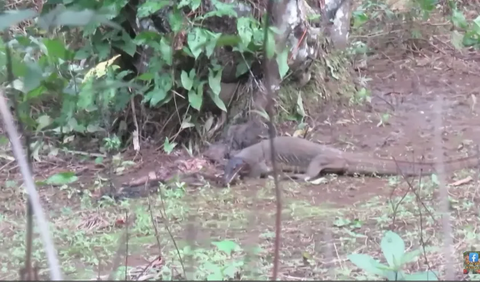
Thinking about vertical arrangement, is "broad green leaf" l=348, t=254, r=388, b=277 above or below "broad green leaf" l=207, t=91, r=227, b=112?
below

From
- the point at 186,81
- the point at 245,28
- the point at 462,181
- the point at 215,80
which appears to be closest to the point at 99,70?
the point at 186,81

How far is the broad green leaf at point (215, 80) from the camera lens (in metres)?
5.26

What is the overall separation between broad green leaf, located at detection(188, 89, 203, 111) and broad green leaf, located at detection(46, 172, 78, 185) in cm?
109

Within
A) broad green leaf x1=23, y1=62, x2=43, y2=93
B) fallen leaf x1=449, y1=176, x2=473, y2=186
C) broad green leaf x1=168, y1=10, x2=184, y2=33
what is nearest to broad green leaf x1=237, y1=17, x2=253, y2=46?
broad green leaf x1=168, y1=10, x2=184, y2=33

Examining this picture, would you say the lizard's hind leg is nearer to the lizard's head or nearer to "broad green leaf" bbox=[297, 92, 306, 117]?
the lizard's head

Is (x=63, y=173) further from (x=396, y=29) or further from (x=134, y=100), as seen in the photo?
(x=396, y=29)

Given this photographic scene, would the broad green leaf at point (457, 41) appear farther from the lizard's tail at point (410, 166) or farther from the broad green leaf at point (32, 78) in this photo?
the broad green leaf at point (32, 78)

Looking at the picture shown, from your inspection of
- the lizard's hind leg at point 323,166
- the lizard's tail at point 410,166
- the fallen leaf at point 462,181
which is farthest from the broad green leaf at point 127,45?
the fallen leaf at point 462,181

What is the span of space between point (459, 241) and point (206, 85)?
2.89m

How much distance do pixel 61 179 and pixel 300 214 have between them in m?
1.98

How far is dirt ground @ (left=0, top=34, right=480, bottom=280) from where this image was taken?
112 inches

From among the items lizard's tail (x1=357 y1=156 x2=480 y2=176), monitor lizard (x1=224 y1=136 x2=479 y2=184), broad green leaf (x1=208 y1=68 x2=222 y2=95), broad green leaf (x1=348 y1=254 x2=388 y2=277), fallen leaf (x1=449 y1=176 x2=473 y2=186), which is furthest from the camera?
broad green leaf (x1=208 y1=68 x2=222 y2=95)

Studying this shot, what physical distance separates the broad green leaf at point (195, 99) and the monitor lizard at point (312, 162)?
0.50 meters

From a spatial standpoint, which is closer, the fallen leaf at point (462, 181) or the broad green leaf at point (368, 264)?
the broad green leaf at point (368, 264)
